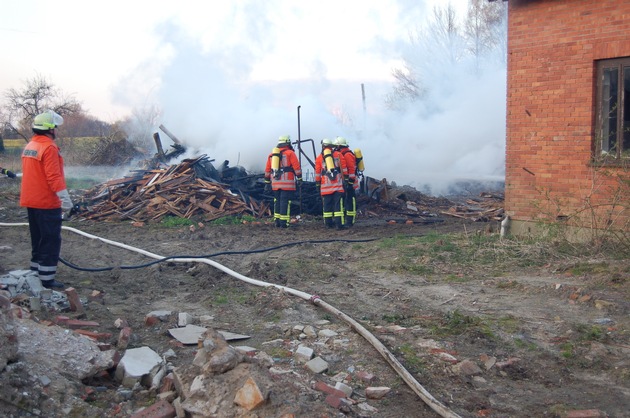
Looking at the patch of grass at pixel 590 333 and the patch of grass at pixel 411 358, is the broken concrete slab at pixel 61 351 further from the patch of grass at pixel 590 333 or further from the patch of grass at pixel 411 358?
the patch of grass at pixel 590 333

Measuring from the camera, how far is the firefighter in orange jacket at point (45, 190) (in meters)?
7.54

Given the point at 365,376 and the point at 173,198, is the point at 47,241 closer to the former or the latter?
the point at 365,376

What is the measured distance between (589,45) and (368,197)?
26.5ft

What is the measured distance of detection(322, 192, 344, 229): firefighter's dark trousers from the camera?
44.6 ft

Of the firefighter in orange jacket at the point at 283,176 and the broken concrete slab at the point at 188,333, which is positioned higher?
the firefighter in orange jacket at the point at 283,176

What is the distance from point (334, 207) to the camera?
13.7 metres

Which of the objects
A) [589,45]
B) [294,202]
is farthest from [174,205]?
[589,45]

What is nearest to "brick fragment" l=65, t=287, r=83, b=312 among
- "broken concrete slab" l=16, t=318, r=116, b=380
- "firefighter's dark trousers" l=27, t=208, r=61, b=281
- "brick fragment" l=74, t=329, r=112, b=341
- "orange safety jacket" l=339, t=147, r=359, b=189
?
"brick fragment" l=74, t=329, r=112, b=341

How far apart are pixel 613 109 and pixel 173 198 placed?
10.1 m

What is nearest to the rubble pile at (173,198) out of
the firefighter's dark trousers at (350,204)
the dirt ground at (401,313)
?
the firefighter's dark trousers at (350,204)

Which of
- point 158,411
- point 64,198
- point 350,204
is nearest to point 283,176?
point 350,204

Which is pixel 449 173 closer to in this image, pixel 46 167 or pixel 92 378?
pixel 46 167

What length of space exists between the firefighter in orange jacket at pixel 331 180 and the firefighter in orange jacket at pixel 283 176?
0.60 metres

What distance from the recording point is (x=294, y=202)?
1558 cm
